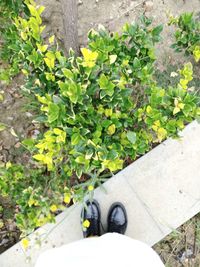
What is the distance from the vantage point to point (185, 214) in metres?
2.39

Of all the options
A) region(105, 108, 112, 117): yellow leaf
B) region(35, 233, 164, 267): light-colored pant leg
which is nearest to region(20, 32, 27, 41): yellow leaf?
region(105, 108, 112, 117): yellow leaf

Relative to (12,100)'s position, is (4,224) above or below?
below

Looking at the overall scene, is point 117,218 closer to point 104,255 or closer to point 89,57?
point 104,255

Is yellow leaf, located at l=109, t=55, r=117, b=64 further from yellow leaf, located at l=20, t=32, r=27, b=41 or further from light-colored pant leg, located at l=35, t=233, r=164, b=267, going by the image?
light-colored pant leg, located at l=35, t=233, r=164, b=267

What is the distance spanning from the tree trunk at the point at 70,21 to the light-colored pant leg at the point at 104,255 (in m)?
1.10

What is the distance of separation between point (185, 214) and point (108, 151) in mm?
931

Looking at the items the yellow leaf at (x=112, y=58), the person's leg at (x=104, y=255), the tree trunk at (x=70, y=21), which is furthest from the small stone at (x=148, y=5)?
the person's leg at (x=104, y=255)

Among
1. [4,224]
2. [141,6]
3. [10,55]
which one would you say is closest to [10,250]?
[4,224]

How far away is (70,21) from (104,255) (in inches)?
48.2

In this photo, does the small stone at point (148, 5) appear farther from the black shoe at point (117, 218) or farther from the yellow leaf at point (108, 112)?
the black shoe at point (117, 218)

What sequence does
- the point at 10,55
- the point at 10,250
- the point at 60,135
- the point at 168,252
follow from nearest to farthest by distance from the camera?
the point at 60,135
the point at 10,55
the point at 10,250
the point at 168,252

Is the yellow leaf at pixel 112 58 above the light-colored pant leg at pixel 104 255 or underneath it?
above

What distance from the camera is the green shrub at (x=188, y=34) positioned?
2.09m

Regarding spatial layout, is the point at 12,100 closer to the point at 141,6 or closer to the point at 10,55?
the point at 10,55
